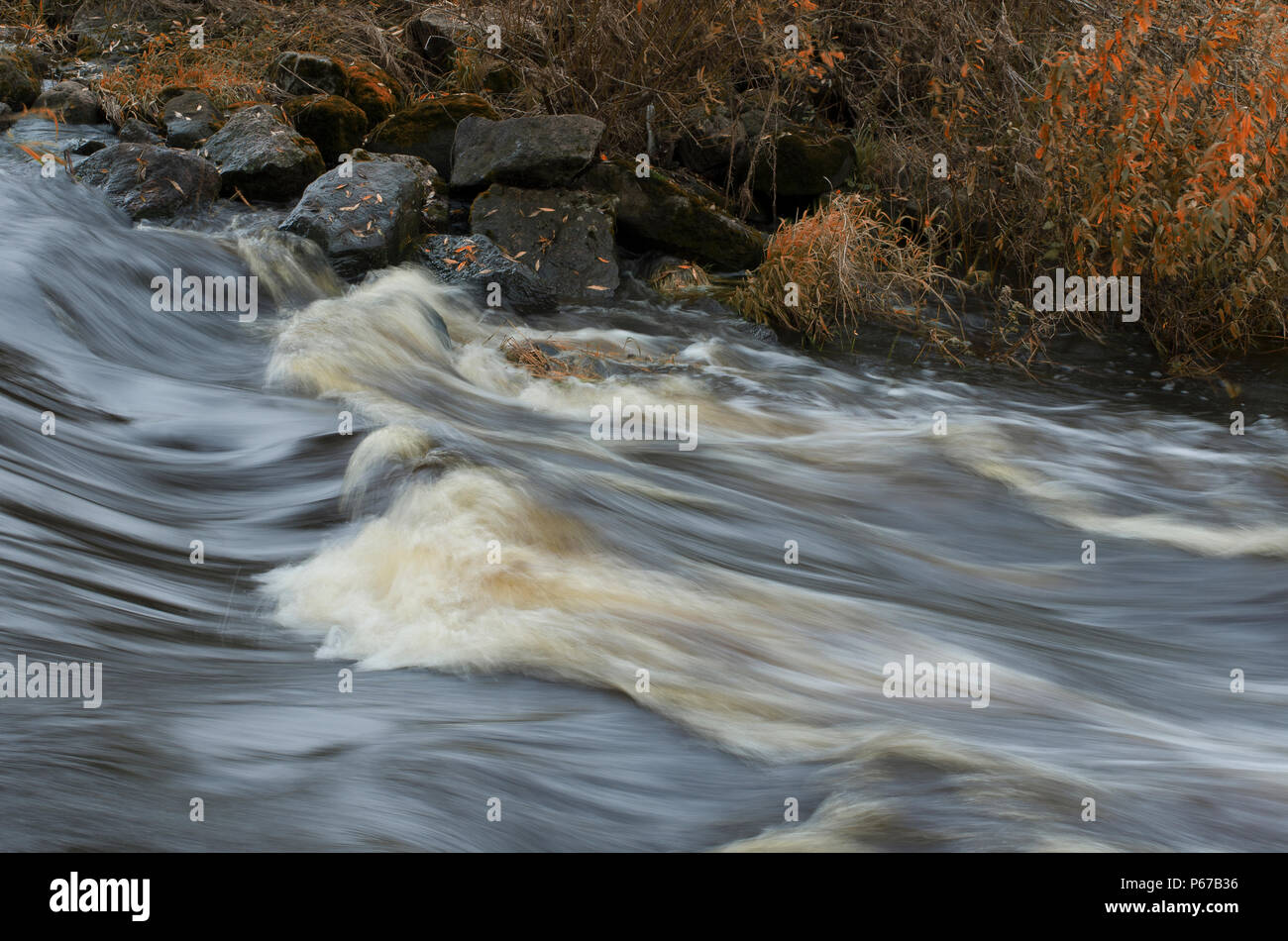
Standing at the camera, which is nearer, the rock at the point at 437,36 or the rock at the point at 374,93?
the rock at the point at 374,93

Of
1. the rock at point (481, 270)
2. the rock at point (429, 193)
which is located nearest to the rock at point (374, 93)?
the rock at point (429, 193)

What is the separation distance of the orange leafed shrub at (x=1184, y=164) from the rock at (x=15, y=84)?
7.31 m

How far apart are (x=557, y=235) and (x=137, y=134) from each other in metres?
→ 3.21

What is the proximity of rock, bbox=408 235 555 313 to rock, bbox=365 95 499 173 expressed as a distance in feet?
4.49

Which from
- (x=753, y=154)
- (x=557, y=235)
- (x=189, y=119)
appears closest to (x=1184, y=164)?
(x=753, y=154)

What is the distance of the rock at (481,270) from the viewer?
24.7 feet

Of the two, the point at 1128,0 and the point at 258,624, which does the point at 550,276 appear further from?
the point at 258,624

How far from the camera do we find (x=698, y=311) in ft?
26.3

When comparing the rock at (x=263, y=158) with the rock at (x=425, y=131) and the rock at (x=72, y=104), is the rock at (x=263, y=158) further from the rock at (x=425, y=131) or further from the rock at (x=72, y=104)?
the rock at (x=72, y=104)

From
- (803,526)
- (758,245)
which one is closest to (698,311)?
(758,245)

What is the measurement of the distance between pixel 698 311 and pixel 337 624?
15.8ft

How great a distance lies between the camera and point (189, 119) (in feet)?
28.3

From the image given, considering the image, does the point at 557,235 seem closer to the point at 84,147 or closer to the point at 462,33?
the point at 462,33

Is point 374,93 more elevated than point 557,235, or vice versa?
point 374,93
